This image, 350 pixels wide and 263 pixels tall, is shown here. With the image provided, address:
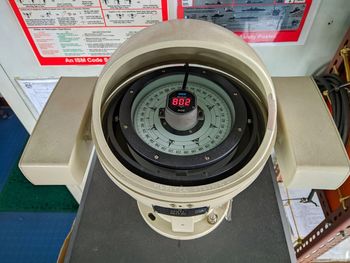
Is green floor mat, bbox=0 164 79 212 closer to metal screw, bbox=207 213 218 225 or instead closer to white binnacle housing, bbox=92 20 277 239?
metal screw, bbox=207 213 218 225

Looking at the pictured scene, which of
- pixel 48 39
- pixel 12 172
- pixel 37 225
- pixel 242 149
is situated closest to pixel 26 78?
pixel 48 39

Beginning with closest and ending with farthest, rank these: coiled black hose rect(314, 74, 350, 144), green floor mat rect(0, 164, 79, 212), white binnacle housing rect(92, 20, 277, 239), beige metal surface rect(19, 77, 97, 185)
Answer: white binnacle housing rect(92, 20, 277, 239) < beige metal surface rect(19, 77, 97, 185) < coiled black hose rect(314, 74, 350, 144) < green floor mat rect(0, 164, 79, 212)

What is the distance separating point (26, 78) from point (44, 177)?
0.45 metres

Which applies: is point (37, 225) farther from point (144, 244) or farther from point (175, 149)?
point (175, 149)

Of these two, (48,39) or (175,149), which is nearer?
(175,149)

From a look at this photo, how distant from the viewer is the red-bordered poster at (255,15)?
735mm

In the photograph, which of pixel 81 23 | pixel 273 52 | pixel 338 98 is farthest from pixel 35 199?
pixel 338 98

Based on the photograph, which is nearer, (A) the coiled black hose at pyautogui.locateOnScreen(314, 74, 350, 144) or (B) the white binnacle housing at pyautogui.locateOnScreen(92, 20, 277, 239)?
(B) the white binnacle housing at pyautogui.locateOnScreen(92, 20, 277, 239)

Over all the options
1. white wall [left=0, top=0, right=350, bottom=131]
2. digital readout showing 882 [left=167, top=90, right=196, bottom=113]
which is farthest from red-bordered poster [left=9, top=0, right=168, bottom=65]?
digital readout showing 882 [left=167, top=90, right=196, bottom=113]

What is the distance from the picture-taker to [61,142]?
1.98 ft

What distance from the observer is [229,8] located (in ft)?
2.43

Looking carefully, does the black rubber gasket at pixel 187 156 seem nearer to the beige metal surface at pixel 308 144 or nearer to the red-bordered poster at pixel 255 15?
the beige metal surface at pixel 308 144

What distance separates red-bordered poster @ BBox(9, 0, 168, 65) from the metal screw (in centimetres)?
48

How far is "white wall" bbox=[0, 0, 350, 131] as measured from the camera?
76cm
